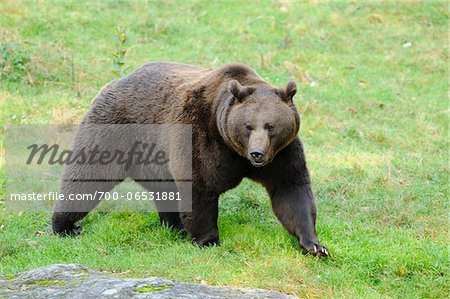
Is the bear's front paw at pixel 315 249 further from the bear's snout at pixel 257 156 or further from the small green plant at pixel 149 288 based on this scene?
the small green plant at pixel 149 288

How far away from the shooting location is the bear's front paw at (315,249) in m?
6.70

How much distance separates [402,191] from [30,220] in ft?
14.0

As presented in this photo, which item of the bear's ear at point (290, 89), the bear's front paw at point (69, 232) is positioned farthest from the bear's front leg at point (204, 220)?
the bear's front paw at point (69, 232)

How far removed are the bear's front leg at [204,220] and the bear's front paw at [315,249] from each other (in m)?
0.89

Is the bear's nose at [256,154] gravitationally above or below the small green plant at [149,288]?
above

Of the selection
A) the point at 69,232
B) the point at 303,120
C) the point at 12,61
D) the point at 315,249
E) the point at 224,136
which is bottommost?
the point at 69,232

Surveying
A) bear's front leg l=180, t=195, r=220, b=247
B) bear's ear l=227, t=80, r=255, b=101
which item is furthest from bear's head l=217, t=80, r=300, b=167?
bear's front leg l=180, t=195, r=220, b=247

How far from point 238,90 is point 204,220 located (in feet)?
4.37

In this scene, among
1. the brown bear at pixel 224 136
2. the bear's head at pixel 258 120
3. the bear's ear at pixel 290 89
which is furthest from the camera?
the bear's ear at pixel 290 89

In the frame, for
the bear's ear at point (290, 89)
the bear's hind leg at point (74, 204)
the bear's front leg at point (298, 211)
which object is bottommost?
the bear's hind leg at point (74, 204)

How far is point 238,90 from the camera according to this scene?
668 cm

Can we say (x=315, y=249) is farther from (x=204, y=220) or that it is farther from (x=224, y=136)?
(x=224, y=136)

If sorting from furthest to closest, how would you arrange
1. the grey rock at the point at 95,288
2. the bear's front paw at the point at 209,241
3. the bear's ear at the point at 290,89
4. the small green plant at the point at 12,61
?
the small green plant at the point at 12,61 → the bear's front paw at the point at 209,241 → the bear's ear at the point at 290,89 → the grey rock at the point at 95,288

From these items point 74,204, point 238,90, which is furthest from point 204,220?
point 74,204
